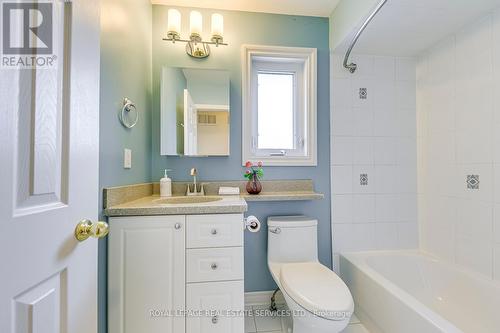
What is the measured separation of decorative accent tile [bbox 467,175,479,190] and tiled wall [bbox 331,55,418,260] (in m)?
0.38

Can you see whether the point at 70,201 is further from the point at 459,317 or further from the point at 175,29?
the point at 459,317

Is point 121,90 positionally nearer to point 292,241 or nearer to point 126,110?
point 126,110

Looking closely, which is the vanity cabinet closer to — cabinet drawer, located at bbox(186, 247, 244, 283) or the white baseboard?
cabinet drawer, located at bbox(186, 247, 244, 283)

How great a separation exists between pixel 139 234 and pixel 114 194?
0.23m

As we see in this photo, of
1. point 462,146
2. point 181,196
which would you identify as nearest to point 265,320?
point 181,196

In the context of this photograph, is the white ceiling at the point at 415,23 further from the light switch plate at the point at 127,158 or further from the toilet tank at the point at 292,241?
the light switch plate at the point at 127,158

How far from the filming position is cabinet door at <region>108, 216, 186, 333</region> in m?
1.04

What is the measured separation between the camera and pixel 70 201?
0.58m

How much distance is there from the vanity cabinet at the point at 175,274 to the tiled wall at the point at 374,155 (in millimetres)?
1010

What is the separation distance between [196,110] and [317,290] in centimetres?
139

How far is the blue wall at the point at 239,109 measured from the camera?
1.64 meters

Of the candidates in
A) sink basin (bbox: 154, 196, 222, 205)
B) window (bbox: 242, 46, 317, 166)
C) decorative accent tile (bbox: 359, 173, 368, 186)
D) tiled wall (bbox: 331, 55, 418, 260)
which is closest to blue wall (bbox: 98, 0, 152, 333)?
sink basin (bbox: 154, 196, 222, 205)

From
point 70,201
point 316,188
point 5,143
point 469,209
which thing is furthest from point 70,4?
point 469,209

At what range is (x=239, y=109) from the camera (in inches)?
67.0
